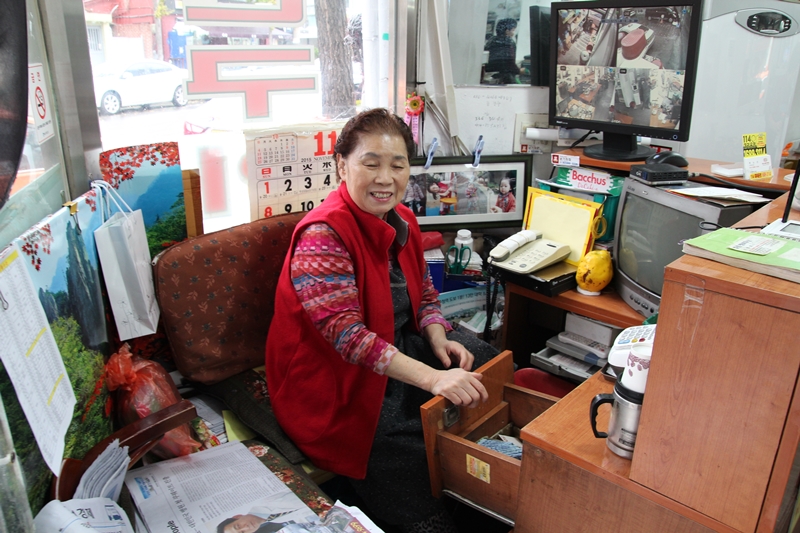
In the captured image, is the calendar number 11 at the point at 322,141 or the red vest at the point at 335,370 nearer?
the red vest at the point at 335,370

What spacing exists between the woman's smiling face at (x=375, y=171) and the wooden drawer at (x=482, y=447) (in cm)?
54

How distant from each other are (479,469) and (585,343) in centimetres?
89

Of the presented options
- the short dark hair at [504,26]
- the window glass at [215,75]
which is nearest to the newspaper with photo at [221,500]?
the window glass at [215,75]

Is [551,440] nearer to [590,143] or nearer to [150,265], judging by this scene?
[150,265]

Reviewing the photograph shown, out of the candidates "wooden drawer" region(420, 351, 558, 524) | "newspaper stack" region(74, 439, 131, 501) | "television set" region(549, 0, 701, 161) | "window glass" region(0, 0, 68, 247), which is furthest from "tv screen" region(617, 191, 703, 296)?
"window glass" region(0, 0, 68, 247)

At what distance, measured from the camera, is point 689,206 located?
5.28 feet

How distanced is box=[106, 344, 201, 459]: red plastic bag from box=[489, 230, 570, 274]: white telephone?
1.14 m

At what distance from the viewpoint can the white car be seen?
1.62 metres

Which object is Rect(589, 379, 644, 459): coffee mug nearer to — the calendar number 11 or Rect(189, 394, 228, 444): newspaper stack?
Rect(189, 394, 228, 444): newspaper stack

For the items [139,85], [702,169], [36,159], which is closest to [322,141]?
[139,85]

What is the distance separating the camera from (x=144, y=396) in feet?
4.64

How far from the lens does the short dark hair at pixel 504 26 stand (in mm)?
2410

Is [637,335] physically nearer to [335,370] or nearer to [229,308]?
[335,370]

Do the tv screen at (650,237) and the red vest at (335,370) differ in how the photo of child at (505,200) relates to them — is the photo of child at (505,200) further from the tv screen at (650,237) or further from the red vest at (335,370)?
the red vest at (335,370)
